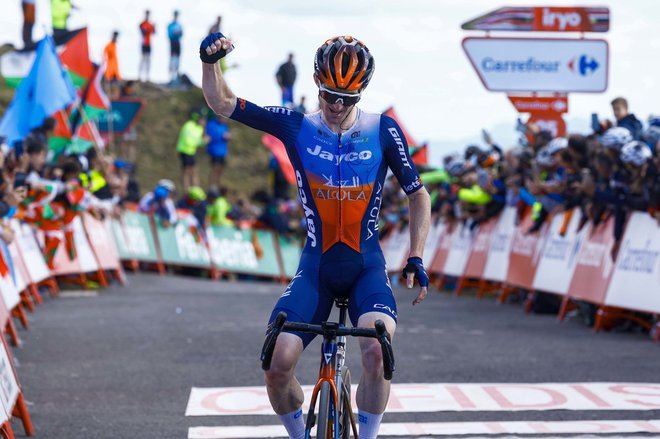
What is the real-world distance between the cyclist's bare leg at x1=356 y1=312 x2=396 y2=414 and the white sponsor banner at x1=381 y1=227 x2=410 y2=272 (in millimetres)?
21794

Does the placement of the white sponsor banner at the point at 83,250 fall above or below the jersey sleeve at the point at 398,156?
below

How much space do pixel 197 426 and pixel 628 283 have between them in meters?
7.05

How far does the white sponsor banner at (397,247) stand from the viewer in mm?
28413

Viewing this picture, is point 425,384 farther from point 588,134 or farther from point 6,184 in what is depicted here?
point 588,134

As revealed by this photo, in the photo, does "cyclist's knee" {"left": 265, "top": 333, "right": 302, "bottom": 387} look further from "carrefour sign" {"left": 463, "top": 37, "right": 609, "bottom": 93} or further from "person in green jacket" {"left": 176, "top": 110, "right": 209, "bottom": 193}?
"person in green jacket" {"left": 176, "top": 110, "right": 209, "bottom": 193}

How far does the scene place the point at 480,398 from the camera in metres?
9.13

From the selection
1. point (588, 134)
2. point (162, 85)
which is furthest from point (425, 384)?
point (162, 85)

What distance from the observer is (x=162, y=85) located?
55.0 meters

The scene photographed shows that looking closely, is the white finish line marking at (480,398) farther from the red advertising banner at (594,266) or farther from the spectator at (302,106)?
the spectator at (302,106)

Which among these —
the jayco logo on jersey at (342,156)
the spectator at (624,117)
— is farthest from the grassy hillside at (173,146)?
the jayco logo on jersey at (342,156)

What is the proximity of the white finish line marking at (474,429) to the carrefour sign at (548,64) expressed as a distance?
11183 mm

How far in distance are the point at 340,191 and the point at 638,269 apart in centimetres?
816

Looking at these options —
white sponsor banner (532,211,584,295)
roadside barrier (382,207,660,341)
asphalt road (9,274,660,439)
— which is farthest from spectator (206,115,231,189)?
white sponsor banner (532,211,584,295)

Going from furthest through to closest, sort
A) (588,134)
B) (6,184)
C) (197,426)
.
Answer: (588,134)
(6,184)
(197,426)
